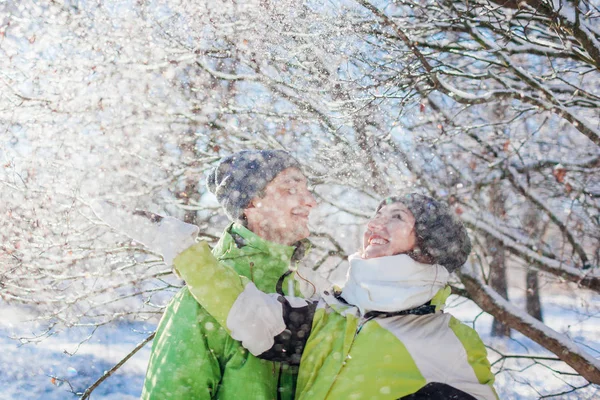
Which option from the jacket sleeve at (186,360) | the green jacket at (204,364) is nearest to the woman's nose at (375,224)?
the green jacket at (204,364)

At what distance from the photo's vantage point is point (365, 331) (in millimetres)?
1781

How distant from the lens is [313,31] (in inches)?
193

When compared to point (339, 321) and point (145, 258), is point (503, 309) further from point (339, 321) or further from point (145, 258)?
point (145, 258)

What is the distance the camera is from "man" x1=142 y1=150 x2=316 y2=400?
5.65 ft

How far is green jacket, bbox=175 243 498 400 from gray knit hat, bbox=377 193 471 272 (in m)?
0.39

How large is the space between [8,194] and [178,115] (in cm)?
189

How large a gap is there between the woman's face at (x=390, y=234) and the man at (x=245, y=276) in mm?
303

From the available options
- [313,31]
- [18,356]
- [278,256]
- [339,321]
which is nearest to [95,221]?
[313,31]

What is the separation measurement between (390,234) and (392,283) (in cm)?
28

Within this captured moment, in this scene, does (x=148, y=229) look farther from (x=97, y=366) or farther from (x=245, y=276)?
(x=97, y=366)

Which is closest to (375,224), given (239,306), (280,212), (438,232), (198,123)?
(438,232)

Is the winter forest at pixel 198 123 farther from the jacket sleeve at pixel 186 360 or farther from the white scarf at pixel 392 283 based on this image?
the jacket sleeve at pixel 186 360

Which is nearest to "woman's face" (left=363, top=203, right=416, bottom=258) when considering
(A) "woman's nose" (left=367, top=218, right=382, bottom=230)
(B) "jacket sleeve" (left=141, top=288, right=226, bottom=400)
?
(A) "woman's nose" (left=367, top=218, right=382, bottom=230)

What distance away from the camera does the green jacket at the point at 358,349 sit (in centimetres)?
167
